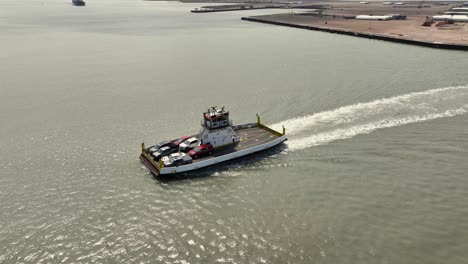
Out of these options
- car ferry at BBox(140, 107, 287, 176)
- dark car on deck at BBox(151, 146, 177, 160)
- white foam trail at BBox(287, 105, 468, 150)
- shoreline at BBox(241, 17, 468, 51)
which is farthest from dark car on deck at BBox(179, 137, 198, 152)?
shoreline at BBox(241, 17, 468, 51)

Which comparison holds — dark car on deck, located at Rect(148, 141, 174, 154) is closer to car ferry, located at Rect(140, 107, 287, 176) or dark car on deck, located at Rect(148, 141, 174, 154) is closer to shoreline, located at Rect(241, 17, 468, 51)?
car ferry, located at Rect(140, 107, 287, 176)

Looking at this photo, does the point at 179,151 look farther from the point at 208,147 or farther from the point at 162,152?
the point at 208,147

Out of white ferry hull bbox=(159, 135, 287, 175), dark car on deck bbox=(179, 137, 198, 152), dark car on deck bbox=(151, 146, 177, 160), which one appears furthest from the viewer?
dark car on deck bbox=(179, 137, 198, 152)

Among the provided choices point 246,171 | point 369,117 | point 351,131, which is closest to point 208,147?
point 246,171

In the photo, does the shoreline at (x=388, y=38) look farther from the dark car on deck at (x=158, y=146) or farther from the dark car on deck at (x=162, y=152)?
the dark car on deck at (x=162, y=152)

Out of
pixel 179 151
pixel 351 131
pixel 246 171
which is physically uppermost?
pixel 351 131

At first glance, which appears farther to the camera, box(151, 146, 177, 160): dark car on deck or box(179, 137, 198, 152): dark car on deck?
box(179, 137, 198, 152): dark car on deck
